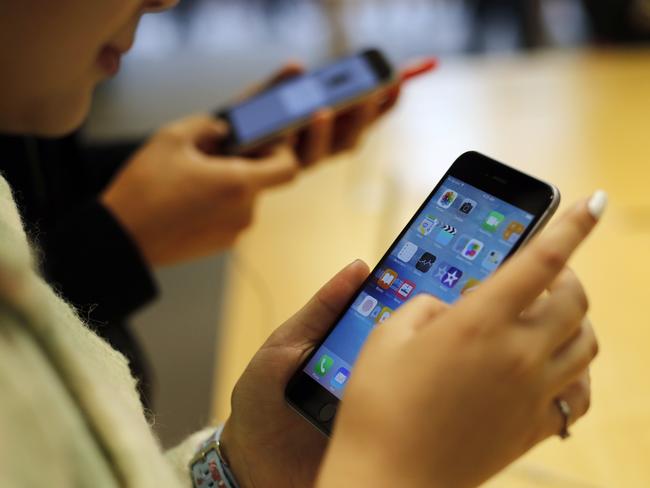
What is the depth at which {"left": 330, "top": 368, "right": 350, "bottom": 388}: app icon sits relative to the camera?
1.20ft

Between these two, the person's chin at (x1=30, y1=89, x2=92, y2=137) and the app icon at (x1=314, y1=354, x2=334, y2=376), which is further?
the person's chin at (x1=30, y1=89, x2=92, y2=137)

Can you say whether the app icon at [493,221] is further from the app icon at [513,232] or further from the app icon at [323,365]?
the app icon at [323,365]

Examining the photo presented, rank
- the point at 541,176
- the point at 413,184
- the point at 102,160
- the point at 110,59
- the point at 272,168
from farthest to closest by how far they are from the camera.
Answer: the point at 102,160
the point at 541,176
the point at 272,168
the point at 413,184
the point at 110,59

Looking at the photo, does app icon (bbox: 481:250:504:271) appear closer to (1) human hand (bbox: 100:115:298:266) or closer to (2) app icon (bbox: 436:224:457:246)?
(2) app icon (bbox: 436:224:457:246)

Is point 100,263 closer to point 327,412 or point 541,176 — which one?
point 327,412

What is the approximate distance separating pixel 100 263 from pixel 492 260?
439mm

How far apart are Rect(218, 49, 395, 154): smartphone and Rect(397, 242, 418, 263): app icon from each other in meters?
0.43

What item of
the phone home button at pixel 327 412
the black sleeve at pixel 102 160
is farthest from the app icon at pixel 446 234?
the black sleeve at pixel 102 160

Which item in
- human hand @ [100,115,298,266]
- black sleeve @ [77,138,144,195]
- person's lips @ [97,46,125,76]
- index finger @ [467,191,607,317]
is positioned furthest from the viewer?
black sleeve @ [77,138,144,195]

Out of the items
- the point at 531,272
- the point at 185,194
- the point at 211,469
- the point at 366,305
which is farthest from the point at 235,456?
the point at 185,194

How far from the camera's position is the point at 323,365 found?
Result: 0.38m

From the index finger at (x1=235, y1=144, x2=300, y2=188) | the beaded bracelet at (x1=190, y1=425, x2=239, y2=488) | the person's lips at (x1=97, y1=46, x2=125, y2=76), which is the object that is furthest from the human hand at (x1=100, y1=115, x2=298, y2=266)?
the beaded bracelet at (x1=190, y1=425, x2=239, y2=488)

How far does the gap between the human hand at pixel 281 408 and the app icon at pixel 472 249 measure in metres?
0.05

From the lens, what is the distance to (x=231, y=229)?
2.56 feet
